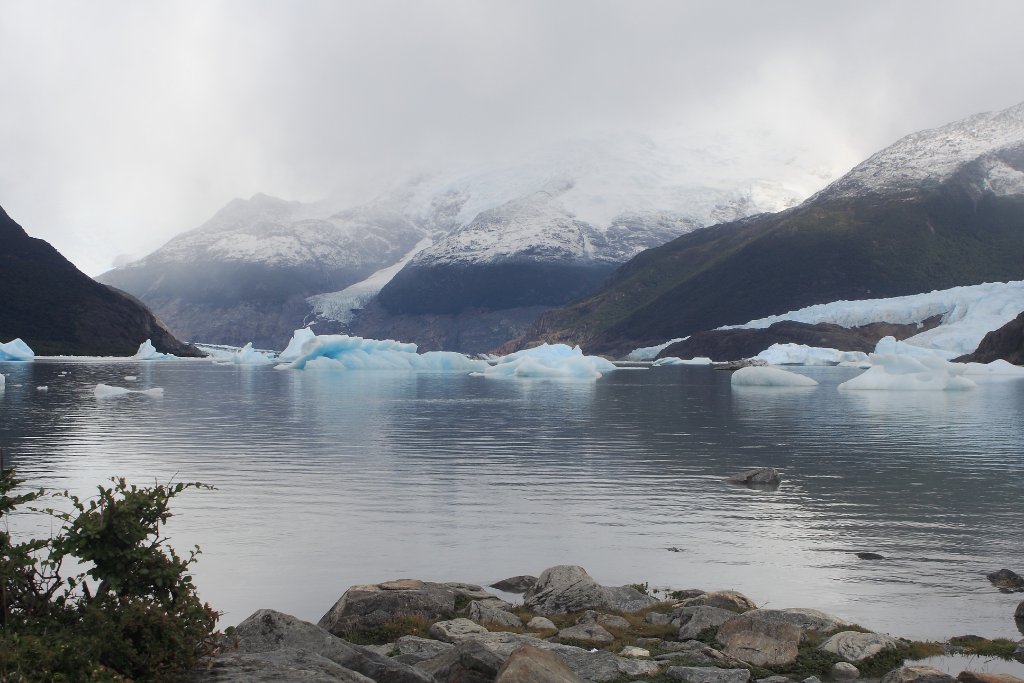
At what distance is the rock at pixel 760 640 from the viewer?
11.6 m

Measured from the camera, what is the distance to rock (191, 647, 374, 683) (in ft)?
24.5

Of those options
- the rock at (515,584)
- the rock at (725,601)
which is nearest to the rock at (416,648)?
the rock at (515,584)

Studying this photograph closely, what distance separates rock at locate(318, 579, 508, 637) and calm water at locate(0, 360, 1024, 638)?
1.49 metres

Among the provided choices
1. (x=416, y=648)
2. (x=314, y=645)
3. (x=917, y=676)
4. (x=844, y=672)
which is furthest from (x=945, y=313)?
(x=314, y=645)

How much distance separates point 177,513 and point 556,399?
159 feet

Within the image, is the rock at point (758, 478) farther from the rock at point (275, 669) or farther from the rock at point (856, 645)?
the rock at point (275, 669)

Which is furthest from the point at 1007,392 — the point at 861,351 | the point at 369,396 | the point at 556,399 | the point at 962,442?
the point at 861,351

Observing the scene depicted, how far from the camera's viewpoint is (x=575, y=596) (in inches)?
582

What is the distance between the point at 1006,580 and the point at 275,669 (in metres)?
13.4

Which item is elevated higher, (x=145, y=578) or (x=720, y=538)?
(x=145, y=578)

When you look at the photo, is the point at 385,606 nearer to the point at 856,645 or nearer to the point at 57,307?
the point at 856,645

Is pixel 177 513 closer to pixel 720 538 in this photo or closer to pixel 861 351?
pixel 720 538

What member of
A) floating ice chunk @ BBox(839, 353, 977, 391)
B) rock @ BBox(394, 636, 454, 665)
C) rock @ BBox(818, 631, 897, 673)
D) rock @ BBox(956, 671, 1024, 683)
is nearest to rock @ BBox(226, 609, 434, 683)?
rock @ BBox(394, 636, 454, 665)

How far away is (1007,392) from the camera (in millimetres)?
75375
